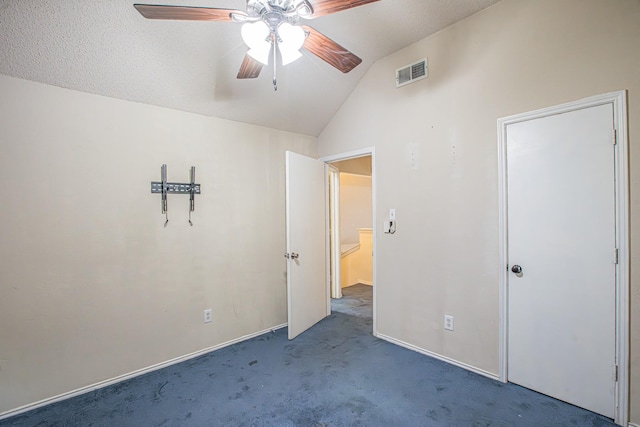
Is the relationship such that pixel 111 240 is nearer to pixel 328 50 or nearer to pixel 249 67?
pixel 249 67

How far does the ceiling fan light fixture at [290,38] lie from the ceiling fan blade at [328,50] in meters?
0.05

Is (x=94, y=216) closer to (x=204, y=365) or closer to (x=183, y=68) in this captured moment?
(x=183, y=68)

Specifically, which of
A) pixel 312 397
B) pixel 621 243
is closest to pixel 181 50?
pixel 312 397

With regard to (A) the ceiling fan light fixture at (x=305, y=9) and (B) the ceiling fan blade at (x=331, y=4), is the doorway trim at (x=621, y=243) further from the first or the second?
(A) the ceiling fan light fixture at (x=305, y=9)

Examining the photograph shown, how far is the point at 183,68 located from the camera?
2.33 meters

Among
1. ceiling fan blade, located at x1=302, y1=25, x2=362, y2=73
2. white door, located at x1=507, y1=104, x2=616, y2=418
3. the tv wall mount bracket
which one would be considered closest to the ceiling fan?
ceiling fan blade, located at x1=302, y1=25, x2=362, y2=73

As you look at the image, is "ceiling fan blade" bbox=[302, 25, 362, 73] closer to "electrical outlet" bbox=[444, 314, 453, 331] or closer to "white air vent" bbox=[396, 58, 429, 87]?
"white air vent" bbox=[396, 58, 429, 87]

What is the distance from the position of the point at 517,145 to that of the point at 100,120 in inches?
127

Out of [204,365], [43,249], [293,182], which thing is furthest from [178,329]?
[293,182]

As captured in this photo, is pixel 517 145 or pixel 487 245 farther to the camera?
pixel 487 245

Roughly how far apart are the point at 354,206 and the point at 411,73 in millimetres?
3774

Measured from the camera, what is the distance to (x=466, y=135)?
238 cm

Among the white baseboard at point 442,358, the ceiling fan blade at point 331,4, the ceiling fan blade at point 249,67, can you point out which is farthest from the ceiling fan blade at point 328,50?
the white baseboard at point 442,358

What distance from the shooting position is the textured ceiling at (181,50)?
5.94 ft
